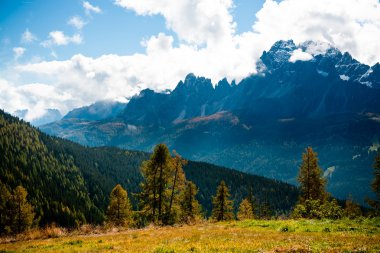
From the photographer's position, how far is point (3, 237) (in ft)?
84.6

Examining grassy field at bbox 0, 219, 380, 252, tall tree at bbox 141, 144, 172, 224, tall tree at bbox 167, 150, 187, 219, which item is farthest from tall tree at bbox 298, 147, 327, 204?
grassy field at bbox 0, 219, 380, 252

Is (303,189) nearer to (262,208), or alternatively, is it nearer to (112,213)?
(112,213)

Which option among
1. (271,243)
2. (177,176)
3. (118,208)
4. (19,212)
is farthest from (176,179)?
(19,212)

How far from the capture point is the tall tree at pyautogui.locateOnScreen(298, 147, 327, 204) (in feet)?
178

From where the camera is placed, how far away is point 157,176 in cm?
4775

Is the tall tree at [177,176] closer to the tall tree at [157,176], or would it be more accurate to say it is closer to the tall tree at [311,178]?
the tall tree at [157,176]

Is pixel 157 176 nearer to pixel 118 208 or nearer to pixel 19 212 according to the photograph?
pixel 118 208

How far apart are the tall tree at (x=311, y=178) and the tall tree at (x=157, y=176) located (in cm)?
2405

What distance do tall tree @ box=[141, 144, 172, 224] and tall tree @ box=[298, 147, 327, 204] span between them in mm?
24054

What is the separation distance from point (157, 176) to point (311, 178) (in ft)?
89.3

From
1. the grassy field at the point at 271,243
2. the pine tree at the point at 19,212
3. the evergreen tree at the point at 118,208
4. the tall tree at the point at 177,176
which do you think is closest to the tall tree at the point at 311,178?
the tall tree at the point at 177,176

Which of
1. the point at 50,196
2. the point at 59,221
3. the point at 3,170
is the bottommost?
the point at 59,221

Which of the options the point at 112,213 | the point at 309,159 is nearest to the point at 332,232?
the point at 309,159

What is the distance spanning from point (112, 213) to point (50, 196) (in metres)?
130
